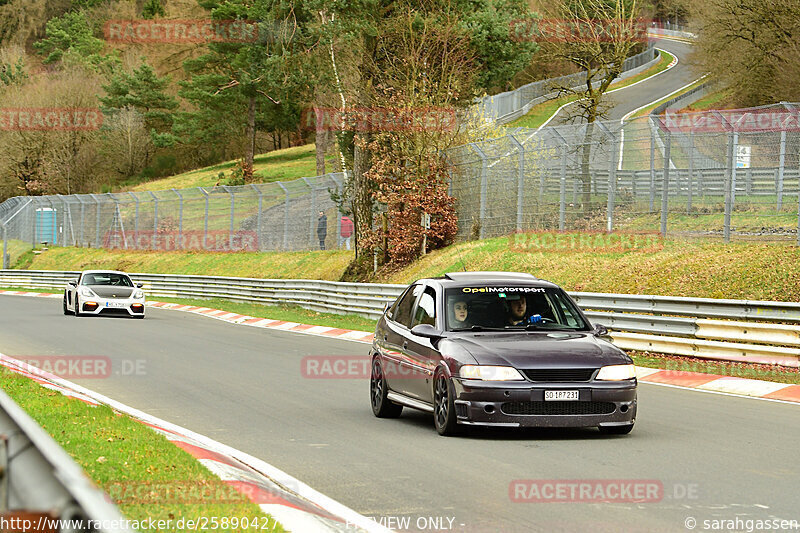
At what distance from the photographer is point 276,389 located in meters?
14.0

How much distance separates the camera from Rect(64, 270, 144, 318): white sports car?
100ft

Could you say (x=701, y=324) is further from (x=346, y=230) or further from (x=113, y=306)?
(x=346, y=230)

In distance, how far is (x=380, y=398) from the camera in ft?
38.1

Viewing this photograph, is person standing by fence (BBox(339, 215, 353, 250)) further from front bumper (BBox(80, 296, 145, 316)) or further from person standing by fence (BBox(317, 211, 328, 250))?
front bumper (BBox(80, 296, 145, 316))

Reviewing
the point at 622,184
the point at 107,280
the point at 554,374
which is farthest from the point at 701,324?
the point at 107,280

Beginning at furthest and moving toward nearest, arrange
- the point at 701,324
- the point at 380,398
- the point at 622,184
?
1. the point at 622,184
2. the point at 701,324
3. the point at 380,398

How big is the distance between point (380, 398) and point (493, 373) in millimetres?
2222

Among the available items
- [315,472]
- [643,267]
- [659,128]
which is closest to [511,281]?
[315,472]

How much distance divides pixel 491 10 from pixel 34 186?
42741 mm

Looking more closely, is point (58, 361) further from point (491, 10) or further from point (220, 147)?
point (220, 147)

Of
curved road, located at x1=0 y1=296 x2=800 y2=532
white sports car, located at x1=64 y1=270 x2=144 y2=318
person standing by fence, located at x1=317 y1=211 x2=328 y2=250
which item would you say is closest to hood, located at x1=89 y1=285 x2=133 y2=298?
white sports car, located at x1=64 y1=270 x2=144 y2=318

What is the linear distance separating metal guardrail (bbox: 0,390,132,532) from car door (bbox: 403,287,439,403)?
7348 mm

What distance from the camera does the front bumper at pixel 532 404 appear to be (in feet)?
31.4

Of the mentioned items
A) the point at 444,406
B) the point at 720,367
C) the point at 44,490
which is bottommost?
the point at 720,367
